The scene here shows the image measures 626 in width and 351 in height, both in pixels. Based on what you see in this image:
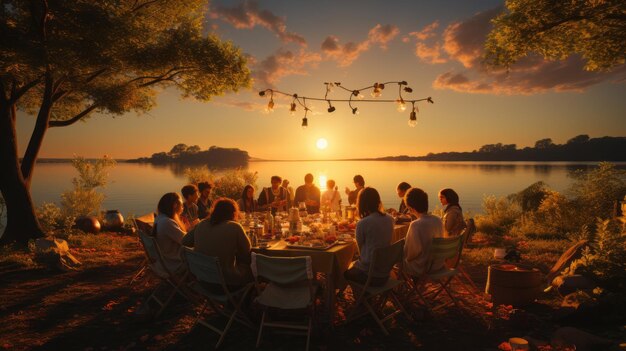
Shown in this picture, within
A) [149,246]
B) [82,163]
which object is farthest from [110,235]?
[149,246]

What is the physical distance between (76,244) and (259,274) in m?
7.17

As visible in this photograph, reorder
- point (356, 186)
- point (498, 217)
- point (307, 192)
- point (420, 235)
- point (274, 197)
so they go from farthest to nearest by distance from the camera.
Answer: point (498, 217) < point (307, 192) < point (274, 197) < point (356, 186) < point (420, 235)

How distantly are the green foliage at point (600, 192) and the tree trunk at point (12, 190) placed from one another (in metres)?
13.8

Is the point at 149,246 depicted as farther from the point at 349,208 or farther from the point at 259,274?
the point at 349,208

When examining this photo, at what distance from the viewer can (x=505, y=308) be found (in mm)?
Answer: 4617

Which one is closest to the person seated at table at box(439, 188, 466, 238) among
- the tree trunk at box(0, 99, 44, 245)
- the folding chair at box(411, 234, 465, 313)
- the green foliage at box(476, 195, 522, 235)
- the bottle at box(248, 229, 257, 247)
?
the folding chair at box(411, 234, 465, 313)

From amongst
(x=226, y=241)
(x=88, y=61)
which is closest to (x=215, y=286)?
(x=226, y=241)

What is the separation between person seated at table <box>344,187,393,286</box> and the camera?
398 centimetres

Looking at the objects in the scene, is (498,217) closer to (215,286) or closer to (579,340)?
(579,340)

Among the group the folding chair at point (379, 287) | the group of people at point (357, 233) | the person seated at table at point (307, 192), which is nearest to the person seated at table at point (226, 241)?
the group of people at point (357, 233)

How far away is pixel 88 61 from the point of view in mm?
7656

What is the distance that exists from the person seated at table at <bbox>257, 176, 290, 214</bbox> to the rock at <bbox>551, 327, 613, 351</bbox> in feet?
18.8

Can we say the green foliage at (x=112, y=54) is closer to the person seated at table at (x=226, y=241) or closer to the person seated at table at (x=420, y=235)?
the person seated at table at (x=226, y=241)

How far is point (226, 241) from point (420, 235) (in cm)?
229
